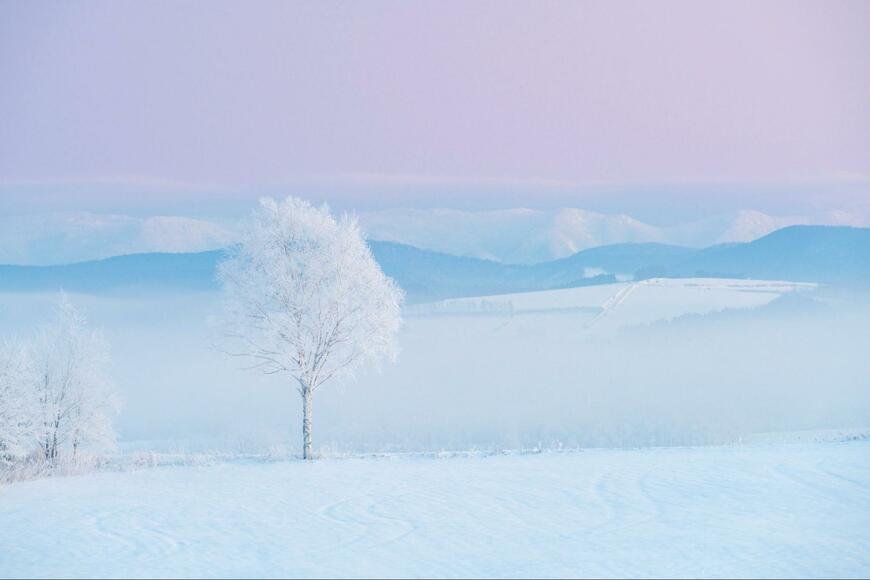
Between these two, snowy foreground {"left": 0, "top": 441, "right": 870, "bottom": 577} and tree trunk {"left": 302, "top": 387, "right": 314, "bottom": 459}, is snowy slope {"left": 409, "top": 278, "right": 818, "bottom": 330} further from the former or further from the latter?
tree trunk {"left": 302, "top": 387, "right": 314, "bottom": 459}

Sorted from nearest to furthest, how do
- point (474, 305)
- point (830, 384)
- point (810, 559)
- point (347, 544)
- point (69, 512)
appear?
point (810, 559) < point (347, 544) < point (69, 512) < point (830, 384) < point (474, 305)

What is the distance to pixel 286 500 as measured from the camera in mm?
23047

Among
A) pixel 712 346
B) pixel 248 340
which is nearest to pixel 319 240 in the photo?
pixel 248 340

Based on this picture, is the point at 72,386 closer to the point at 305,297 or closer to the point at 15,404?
the point at 15,404

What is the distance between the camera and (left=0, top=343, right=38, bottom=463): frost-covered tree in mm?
27188

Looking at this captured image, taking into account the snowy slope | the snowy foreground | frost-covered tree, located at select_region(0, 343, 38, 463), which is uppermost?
the snowy slope

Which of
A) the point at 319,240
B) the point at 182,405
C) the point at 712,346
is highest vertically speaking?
the point at 319,240

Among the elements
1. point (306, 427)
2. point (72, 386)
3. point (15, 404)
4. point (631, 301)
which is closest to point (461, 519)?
point (306, 427)

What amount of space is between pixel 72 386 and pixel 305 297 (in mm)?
9168

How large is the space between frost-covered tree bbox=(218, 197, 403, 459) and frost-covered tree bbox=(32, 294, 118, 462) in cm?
491

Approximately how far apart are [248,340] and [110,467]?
22.9 feet

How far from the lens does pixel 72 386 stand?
Answer: 29875mm

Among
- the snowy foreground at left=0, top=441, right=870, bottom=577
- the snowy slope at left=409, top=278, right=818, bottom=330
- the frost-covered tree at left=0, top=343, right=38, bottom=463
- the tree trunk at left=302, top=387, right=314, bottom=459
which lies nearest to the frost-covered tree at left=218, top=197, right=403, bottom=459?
the tree trunk at left=302, top=387, right=314, bottom=459

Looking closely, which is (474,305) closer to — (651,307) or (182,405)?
(651,307)
